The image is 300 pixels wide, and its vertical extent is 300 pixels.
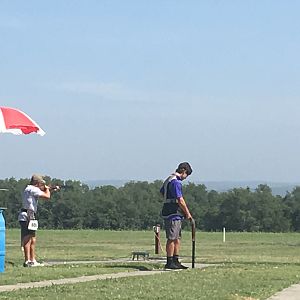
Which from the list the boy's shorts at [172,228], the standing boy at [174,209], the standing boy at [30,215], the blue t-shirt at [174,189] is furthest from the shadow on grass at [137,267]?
the standing boy at [30,215]

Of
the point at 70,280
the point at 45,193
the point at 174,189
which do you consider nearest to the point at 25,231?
the point at 45,193

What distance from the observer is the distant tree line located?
5953 centimetres

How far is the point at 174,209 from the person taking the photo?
55.6 feet

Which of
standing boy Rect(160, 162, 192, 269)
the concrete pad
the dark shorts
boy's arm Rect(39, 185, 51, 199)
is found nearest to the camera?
the concrete pad

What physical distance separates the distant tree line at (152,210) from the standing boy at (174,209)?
4199 cm

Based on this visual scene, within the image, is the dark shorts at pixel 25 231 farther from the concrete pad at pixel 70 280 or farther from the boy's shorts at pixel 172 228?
the boy's shorts at pixel 172 228

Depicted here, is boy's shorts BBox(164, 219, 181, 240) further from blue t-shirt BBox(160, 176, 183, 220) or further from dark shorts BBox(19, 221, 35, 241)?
dark shorts BBox(19, 221, 35, 241)

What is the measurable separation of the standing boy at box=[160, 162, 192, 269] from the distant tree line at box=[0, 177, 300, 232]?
4199 cm

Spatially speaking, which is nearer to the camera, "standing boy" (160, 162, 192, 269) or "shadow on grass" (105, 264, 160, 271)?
"standing boy" (160, 162, 192, 269)

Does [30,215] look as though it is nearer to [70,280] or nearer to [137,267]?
[137,267]

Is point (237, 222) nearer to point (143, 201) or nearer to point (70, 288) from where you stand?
point (143, 201)

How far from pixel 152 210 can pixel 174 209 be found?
4357 cm

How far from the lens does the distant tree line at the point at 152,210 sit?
59.5m

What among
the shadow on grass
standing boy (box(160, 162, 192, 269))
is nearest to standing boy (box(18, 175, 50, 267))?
the shadow on grass
